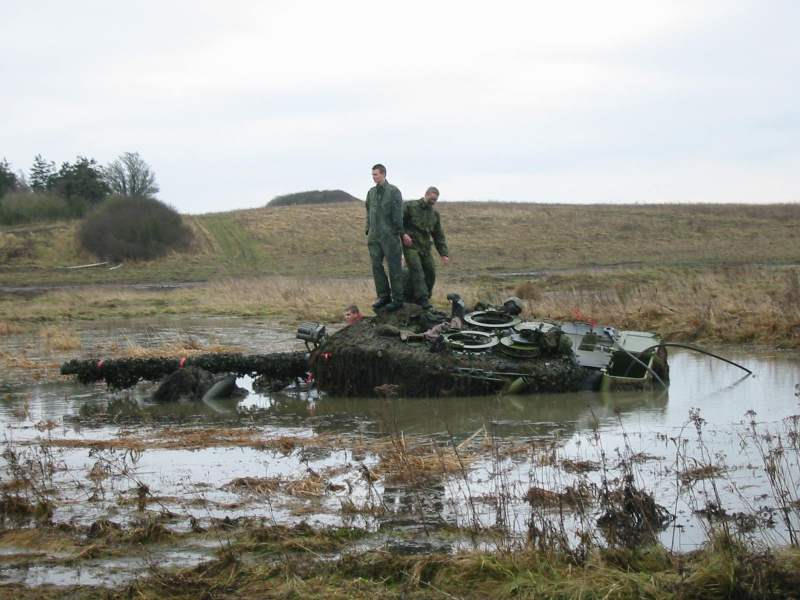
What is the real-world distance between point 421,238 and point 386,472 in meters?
6.92

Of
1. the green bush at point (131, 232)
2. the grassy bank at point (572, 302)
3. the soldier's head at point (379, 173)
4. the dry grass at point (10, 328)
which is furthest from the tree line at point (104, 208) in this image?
the soldier's head at point (379, 173)

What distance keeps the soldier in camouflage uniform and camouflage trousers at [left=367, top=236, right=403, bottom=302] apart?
313 mm

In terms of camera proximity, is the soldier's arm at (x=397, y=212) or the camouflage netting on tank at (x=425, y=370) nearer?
the camouflage netting on tank at (x=425, y=370)

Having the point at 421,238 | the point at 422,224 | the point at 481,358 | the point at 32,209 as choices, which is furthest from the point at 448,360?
the point at 32,209

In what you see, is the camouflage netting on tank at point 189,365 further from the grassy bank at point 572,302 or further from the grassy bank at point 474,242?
the grassy bank at point 474,242

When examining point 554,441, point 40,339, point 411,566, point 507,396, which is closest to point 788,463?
point 554,441

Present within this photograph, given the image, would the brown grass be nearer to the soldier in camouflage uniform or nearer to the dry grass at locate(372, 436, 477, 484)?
the soldier in camouflage uniform

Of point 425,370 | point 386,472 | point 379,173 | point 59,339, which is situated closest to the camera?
point 386,472

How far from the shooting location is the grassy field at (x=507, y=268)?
71.4 feet

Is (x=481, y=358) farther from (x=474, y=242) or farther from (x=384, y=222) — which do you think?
(x=474, y=242)

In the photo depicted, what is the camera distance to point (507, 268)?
47.0 m

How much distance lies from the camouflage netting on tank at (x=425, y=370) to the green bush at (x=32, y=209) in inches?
2273

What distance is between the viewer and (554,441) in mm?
10086

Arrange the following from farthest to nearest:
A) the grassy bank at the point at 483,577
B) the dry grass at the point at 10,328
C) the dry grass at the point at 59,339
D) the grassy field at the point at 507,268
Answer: the dry grass at the point at 10,328, the grassy field at the point at 507,268, the dry grass at the point at 59,339, the grassy bank at the point at 483,577
